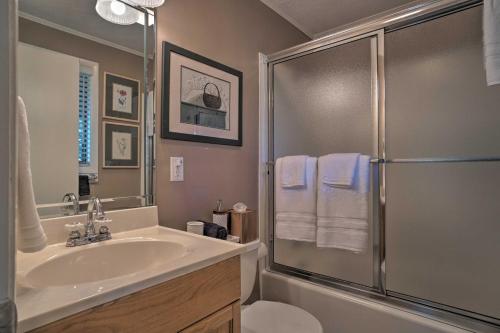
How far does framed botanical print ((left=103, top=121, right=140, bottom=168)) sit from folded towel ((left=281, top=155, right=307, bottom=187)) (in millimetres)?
919

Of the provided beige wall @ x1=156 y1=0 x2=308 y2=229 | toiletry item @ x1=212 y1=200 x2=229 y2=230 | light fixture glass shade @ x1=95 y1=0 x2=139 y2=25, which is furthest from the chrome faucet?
light fixture glass shade @ x1=95 y1=0 x2=139 y2=25

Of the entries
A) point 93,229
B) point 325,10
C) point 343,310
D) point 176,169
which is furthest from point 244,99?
point 343,310

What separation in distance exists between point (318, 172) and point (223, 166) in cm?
59

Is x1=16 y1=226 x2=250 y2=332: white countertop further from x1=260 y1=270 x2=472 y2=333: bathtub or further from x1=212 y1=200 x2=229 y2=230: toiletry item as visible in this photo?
x1=260 y1=270 x2=472 y2=333: bathtub

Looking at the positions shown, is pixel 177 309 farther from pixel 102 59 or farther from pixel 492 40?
pixel 492 40

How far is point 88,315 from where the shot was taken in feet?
1.89

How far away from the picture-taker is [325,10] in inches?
83.6

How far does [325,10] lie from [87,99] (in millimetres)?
1877

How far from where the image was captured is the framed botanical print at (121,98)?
1.18 metres

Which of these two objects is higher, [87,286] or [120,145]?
[120,145]

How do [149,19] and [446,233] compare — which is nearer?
[149,19]

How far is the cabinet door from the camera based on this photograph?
0.79 metres

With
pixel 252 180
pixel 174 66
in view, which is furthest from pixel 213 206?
pixel 174 66

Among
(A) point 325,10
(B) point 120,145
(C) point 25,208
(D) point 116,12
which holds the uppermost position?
(A) point 325,10
